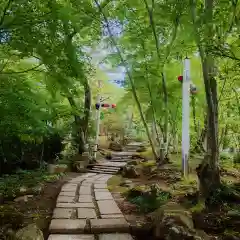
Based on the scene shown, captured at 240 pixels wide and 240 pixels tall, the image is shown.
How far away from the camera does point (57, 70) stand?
503 centimetres

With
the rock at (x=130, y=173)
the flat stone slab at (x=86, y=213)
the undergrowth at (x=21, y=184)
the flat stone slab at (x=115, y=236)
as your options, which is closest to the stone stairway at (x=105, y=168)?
the rock at (x=130, y=173)

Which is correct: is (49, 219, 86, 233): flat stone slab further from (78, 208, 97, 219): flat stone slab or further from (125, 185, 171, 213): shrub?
(125, 185, 171, 213): shrub

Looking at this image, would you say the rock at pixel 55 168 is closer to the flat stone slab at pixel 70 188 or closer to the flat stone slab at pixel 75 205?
the flat stone slab at pixel 70 188

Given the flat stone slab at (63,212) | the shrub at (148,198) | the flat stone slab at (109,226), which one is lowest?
the flat stone slab at (109,226)

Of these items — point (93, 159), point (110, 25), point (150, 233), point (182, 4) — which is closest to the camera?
point (150, 233)

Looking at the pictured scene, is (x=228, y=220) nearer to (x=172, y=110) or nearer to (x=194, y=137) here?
(x=172, y=110)

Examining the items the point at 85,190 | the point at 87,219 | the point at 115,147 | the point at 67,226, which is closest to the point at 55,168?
the point at 85,190

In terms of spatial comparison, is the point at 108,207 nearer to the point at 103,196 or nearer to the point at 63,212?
the point at 63,212

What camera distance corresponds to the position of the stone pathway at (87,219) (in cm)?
411

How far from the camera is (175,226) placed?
3.78 metres

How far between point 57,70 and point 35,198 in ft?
9.59

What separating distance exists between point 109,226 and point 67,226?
Result: 618mm

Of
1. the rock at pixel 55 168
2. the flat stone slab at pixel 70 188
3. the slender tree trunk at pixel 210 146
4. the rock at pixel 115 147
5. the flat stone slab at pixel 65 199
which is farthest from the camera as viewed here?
the rock at pixel 115 147

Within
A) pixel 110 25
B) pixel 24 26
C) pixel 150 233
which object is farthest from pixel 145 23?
pixel 150 233
